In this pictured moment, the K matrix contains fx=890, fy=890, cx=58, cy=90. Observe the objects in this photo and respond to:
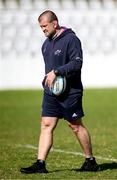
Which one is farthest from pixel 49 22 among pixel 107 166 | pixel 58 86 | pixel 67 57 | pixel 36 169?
pixel 107 166

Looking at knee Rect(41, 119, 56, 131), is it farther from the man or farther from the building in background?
the building in background

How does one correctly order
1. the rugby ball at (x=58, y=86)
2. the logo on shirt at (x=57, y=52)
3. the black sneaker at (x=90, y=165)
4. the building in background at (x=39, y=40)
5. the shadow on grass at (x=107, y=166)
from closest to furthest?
the rugby ball at (x=58, y=86), the logo on shirt at (x=57, y=52), the black sneaker at (x=90, y=165), the shadow on grass at (x=107, y=166), the building in background at (x=39, y=40)

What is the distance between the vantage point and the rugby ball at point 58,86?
1068 cm

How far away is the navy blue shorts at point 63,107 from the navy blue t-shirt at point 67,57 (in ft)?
0.30

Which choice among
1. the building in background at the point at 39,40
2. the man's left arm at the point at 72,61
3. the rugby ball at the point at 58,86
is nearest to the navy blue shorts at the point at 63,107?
the rugby ball at the point at 58,86

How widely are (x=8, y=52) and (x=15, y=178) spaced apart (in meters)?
23.2

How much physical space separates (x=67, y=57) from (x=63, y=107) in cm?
62

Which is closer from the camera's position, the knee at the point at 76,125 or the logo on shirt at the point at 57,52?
the logo on shirt at the point at 57,52

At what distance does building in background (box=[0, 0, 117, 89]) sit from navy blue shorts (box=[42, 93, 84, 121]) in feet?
71.6

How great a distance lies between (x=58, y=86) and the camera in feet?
35.1

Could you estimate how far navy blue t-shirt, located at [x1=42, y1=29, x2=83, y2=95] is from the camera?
10726mm

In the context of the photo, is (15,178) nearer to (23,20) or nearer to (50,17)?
(50,17)

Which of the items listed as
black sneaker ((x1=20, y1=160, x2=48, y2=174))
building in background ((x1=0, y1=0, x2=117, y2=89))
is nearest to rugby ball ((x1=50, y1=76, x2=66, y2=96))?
black sneaker ((x1=20, y1=160, x2=48, y2=174))

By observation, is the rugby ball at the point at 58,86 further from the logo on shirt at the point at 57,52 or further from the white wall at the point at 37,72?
the white wall at the point at 37,72
